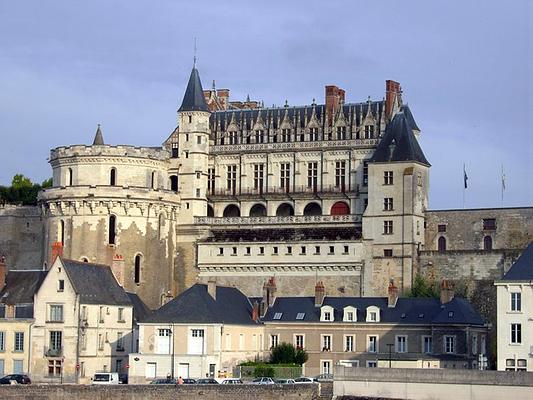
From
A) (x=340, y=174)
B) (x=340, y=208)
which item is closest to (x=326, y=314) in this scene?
(x=340, y=208)

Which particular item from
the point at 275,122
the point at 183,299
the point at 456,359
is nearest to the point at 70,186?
the point at 275,122

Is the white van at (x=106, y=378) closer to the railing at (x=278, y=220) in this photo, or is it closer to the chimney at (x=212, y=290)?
the chimney at (x=212, y=290)

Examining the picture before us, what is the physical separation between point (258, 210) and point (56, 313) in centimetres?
2250

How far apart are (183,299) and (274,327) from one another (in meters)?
4.67

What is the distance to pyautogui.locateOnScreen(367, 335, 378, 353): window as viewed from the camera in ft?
210

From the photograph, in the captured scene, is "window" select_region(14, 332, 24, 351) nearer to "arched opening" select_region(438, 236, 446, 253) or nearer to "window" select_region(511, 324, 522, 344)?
"window" select_region(511, 324, 522, 344)

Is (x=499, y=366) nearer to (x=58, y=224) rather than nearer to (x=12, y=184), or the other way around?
(x=58, y=224)

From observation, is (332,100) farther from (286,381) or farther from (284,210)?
(286,381)

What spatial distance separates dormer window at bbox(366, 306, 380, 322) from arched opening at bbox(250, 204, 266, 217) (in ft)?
65.8

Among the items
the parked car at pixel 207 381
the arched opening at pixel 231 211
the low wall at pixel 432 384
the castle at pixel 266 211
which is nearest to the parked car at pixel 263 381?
the parked car at pixel 207 381

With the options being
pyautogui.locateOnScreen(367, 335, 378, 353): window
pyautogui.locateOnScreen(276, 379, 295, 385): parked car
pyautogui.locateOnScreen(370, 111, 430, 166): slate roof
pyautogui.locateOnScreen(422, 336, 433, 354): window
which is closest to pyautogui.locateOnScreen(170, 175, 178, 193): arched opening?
pyautogui.locateOnScreen(370, 111, 430, 166): slate roof

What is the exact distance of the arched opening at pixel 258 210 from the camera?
83875 millimetres

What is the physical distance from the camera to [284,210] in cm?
8369

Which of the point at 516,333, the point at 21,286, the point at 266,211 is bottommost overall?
the point at 516,333
